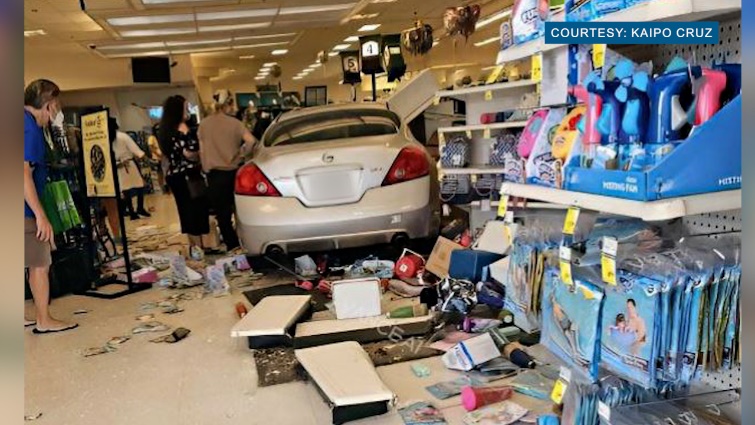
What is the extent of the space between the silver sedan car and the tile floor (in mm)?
846

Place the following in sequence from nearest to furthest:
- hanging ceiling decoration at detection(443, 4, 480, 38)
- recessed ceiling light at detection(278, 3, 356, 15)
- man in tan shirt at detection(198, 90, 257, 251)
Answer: man in tan shirt at detection(198, 90, 257, 251), hanging ceiling decoration at detection(443, 4, 480, 38), recessed ceiling light at detection(278, 3, 356, 15)

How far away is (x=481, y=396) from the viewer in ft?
8.70

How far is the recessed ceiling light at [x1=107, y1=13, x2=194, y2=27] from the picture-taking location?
379 inches

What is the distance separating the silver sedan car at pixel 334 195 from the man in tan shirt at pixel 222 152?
4.69ft

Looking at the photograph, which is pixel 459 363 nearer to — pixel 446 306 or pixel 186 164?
pixel 446 306

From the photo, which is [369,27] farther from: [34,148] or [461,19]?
[34,148]

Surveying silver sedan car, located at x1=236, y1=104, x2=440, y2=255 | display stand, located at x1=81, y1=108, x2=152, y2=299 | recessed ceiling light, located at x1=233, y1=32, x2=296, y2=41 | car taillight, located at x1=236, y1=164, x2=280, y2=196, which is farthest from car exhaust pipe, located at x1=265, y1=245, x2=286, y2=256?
recessed ceiling light, located at x1=233, y1=32, x2=296, y2=41

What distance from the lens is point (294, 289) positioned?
15.5 ft

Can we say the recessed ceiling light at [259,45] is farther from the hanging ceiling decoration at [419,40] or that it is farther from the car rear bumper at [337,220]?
the car rear bumper at [337,220]

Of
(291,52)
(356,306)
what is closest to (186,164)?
(356,306)

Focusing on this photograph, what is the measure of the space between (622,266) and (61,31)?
11.8 metres

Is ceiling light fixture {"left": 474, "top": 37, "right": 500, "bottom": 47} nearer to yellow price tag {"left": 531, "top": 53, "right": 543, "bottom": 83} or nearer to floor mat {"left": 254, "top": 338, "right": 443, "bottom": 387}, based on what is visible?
floor mat {"left": 254, "top": 338, "right": 443, "bottom": 387}

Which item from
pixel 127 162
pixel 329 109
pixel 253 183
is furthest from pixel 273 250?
pixel 127 162

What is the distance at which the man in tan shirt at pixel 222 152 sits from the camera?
6.20m
